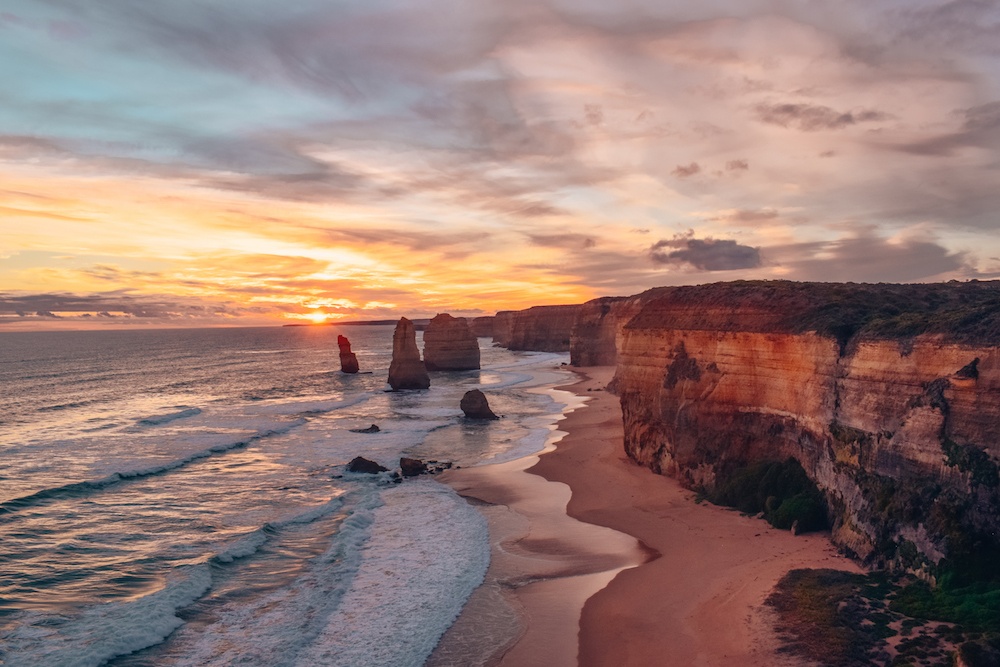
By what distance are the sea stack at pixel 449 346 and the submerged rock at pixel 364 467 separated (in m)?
55.3

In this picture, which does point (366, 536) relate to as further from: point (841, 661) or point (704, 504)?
point (841, 661)

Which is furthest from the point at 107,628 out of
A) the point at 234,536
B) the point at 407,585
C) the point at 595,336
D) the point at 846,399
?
the point at 595,336

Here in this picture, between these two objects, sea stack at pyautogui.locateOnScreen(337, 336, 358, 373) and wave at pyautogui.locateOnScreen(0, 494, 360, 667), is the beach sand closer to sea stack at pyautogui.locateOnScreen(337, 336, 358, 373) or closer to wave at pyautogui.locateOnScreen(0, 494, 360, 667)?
wave at pyautogui.locateOnScreen(0, 494, 360, 667)

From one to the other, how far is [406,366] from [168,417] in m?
23.9

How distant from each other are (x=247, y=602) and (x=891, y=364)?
665 inches

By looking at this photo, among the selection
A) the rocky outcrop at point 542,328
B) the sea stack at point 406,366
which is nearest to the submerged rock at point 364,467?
the sea stack at point 406,366

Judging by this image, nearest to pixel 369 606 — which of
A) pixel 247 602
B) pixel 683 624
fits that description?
pixel 247 602

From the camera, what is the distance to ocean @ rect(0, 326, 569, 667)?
46.2ft

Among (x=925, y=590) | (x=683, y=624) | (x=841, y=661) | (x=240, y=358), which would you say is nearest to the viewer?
(x=841, y=661)

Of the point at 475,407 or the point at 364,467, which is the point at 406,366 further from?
the point at 364,467

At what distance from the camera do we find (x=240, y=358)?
123 m

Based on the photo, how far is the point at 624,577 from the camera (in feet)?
54.6

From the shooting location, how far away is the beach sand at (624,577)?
12914 millimetres

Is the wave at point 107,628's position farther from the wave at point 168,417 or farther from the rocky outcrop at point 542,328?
the rocky outcrop at point 542,328
